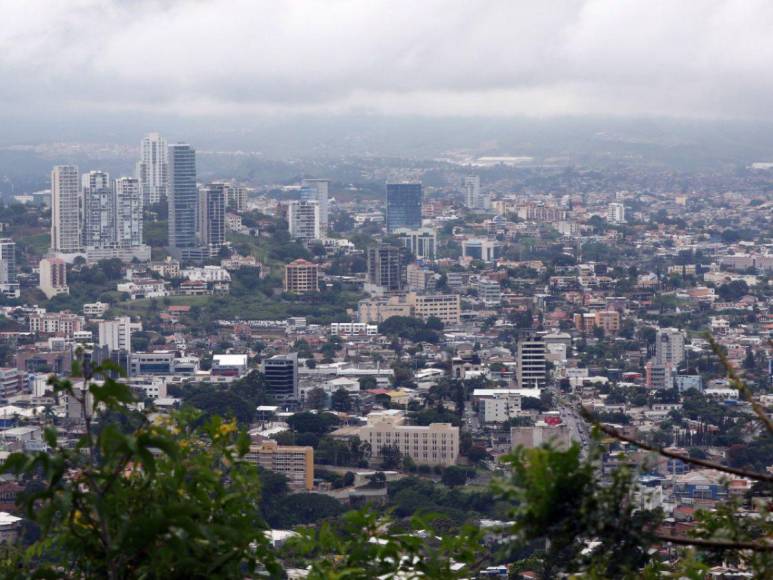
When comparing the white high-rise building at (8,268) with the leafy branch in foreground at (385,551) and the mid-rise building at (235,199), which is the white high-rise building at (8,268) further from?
the leafy branch in foreground at (385,551)

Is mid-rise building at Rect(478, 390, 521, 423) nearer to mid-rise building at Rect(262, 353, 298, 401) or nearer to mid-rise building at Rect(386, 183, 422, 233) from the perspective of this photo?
mid-rise building at Rect(262, 353, 298, 401)

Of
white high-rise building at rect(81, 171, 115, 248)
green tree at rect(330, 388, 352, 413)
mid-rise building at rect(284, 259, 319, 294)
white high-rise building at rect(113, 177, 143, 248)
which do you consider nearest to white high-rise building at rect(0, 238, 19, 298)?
white high-rise building at rect(81, 171, 115, 248)

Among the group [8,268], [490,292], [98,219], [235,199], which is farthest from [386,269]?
[8,268]

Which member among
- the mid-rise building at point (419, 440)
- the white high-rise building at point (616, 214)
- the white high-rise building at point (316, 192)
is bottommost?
the mid-rise building at point (419, 440)

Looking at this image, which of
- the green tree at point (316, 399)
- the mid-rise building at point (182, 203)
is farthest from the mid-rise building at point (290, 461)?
the mid-rise building at point (182, 203)

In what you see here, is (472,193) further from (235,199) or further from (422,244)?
(235,199)

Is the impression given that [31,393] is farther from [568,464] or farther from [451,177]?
[451,177]
